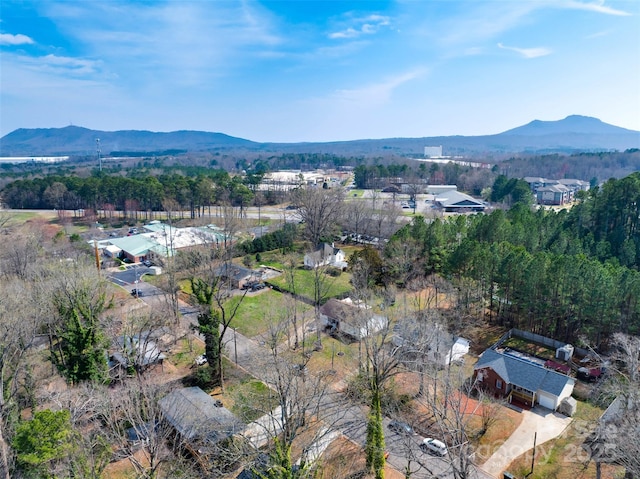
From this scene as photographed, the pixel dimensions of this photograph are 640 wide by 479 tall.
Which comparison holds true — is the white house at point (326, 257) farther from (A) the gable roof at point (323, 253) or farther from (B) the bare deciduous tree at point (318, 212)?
(B) the bare deciduous tree at point (318, 212)

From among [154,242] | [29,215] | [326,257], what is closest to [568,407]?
[326,257]

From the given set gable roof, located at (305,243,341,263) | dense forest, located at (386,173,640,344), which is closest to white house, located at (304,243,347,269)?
gable roof, located at (305,243,341,263)

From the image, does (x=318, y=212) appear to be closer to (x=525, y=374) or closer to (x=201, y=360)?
(x=201, y=360)

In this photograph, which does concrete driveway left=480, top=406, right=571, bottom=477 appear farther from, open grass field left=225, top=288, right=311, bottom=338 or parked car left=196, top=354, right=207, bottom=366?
parked car left=196, top=354, right=207, bottom=366

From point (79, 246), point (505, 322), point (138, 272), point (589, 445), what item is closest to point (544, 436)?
point (589, 445)

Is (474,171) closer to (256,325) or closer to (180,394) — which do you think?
(256,325)

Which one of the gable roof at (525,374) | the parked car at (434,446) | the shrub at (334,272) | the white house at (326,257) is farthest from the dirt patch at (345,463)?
the white house at (326,257)
